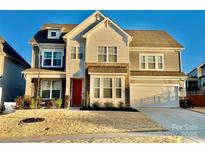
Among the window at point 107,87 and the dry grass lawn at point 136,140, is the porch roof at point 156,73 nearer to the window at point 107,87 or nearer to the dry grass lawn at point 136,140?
the window at point 107,87

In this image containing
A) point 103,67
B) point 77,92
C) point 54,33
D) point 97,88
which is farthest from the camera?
point 54,33

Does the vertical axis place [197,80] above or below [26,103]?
above

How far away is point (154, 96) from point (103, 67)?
509 cm

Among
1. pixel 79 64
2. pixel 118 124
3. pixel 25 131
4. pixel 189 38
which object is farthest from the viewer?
pixel 189 38

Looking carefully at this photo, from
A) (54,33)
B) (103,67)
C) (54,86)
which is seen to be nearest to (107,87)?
(103,67)

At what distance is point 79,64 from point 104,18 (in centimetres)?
444

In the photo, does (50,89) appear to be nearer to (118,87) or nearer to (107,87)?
(107,87)

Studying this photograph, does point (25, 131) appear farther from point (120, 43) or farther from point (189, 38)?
point (189, 38)

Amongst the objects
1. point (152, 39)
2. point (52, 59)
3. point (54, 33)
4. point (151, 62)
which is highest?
point (54, 33)

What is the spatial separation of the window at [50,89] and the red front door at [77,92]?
1325mm

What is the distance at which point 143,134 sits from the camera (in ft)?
23.6

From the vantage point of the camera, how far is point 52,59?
16.4 metres

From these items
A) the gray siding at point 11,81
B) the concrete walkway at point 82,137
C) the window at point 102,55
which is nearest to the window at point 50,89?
the gray siding at point 11,81
